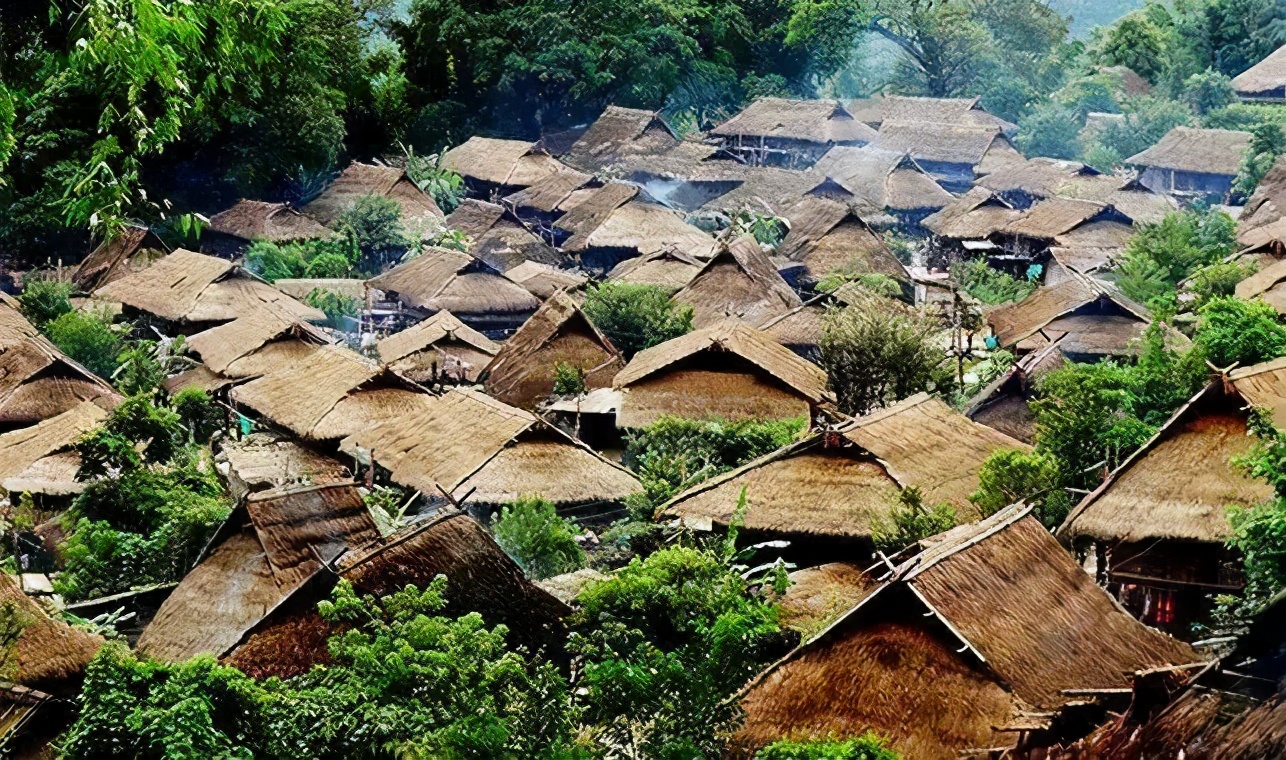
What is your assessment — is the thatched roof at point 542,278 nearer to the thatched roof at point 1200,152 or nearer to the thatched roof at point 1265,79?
the thatched roof at point 1200,152

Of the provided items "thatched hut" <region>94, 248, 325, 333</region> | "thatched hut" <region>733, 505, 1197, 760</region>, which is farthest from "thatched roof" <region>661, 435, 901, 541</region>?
"thatched hut" <region>94, 248, 325, 333</region>

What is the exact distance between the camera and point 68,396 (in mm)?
21125

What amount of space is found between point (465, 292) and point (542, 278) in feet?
9.05

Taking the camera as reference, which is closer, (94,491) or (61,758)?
(61,758)

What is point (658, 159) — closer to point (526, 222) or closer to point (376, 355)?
point (526, 222)

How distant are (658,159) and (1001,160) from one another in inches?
411

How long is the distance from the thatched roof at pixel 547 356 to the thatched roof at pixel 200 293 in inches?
201

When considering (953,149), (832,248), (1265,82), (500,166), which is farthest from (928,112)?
(832,248)

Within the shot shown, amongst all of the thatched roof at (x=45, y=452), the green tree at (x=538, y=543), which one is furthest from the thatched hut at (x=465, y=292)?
the green tree at (x=538, y=543)

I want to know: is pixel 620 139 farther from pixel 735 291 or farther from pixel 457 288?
pixel 735 291

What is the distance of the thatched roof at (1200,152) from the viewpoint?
42375 millimetres

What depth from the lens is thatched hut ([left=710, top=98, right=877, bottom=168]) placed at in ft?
149

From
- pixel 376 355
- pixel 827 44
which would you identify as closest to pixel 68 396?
pixel 376 355

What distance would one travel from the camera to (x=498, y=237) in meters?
34.3
